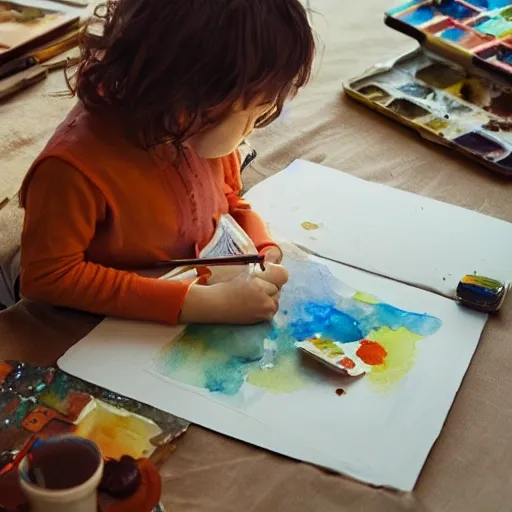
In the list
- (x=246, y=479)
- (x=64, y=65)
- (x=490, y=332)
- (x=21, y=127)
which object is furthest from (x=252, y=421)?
(x=64, y=65)

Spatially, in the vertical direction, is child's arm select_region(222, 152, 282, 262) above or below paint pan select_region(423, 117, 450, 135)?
above

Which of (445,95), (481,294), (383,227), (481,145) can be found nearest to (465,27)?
(445,95)

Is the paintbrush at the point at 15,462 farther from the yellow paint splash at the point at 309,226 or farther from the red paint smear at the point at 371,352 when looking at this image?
the yellow paint splash at the point at 309,226

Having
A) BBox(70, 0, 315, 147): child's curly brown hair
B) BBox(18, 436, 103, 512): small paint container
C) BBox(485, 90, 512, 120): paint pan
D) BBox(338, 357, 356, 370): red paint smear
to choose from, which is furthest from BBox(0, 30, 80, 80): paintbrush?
BBox(18, 436, 103, 512): small paint container

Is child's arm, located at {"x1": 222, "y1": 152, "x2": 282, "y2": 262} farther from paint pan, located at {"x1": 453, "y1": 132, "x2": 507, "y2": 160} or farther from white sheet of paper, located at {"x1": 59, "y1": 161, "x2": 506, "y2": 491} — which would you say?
paint pan, located at {"x1": 453, "y1": 132, "x2": 507, "y2": 160}

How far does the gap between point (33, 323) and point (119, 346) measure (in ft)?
0.33

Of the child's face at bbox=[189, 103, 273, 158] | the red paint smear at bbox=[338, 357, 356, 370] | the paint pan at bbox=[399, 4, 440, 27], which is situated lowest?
the red paint smear at bbox=[338, 357, 356, 370]

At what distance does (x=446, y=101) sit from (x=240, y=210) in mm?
470

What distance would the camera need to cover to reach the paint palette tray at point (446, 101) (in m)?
1.13

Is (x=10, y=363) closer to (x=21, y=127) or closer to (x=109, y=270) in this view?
(x=109, y=270)

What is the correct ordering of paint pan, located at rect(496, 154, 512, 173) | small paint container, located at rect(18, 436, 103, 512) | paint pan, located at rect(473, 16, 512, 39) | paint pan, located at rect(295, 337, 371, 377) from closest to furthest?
small paint container, located at rect(18, 436, 103, 512) < paint pan, located at rect(295, 337, 371, 377) < paint pan, located at rect(496, 154, 512, 173) < paint pan, located at rect(473, 16, 512, 39)

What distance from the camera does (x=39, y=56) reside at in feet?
4.25

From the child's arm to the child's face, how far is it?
0.45 feet

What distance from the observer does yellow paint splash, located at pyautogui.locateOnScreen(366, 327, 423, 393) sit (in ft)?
2.36
